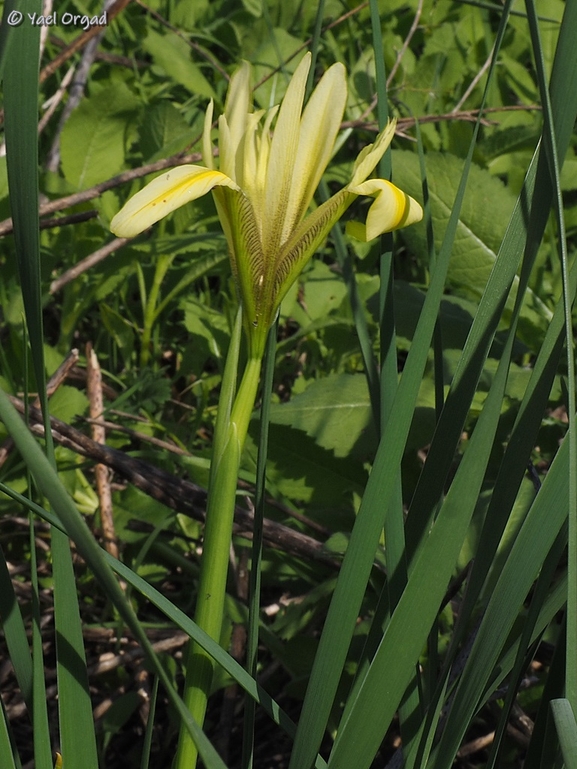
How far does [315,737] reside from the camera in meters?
0.56

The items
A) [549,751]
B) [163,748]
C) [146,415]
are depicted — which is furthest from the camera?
[146,415]

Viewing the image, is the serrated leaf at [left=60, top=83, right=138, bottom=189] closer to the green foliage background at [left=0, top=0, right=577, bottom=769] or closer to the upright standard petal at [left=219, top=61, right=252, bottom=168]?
the green foliage background at [left=0, top=0, right=577, bottom=769]

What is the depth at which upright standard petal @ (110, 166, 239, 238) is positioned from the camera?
1.74ft

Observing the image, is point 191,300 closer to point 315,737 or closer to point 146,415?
point 146,415

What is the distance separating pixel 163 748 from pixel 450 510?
82cm

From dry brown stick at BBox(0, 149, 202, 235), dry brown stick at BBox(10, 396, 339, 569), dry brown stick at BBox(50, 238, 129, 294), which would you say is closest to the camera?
dry brown stick at BBox(10, 396, 339, 569)

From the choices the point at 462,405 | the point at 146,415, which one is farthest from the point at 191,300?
the point at 462,405

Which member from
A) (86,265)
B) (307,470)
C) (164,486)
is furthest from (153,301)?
(164,486)

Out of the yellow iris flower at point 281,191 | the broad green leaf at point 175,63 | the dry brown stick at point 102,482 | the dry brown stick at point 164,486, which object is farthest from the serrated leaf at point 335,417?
the broad green leaf at point 175,63

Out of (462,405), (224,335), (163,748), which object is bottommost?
(163,748)

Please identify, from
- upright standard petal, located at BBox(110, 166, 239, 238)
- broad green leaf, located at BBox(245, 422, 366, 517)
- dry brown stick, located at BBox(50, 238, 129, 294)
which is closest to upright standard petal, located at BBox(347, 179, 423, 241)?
upright standard petal, located at BBox(110, 166, 239, 238)

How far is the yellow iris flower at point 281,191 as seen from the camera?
62 centimetres

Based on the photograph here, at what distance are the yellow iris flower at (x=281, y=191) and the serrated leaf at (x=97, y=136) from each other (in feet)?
3.68

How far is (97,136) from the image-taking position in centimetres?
170
